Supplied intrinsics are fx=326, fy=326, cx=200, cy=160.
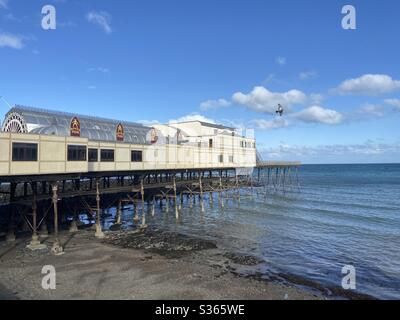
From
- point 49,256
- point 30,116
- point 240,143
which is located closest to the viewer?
point 49,256

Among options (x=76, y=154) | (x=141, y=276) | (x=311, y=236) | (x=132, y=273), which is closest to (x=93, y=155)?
(x=76, y=154)

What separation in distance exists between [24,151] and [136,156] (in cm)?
1295

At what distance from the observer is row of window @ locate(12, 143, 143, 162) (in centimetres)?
2233

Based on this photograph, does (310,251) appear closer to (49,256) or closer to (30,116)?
(49,256)

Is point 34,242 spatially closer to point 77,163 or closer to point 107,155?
point 77,163

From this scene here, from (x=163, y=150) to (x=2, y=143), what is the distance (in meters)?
19.0

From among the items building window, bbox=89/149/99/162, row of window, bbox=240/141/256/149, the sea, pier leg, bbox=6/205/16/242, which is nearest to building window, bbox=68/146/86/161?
building window, bbox=89/149/99/162

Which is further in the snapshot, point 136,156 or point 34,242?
point 136,156

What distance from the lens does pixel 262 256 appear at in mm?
25922

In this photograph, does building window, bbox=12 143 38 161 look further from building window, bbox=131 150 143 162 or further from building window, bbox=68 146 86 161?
building window, bbox=131 150 143 162

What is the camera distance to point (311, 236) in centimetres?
3381
